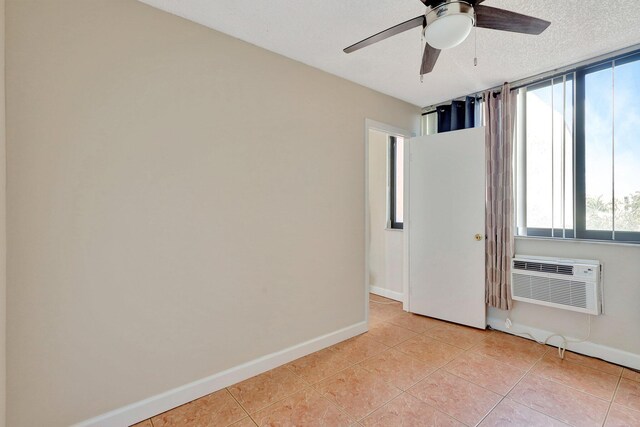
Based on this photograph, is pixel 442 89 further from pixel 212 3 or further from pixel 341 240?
pixel 212 3

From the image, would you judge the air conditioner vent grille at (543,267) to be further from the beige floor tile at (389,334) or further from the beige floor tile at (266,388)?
the beige floor tile at (266,388)

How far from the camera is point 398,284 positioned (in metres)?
4.10

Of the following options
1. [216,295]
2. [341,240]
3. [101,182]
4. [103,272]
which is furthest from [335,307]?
[101,182]

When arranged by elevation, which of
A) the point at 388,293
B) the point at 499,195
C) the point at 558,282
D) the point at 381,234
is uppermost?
the point at 499,195

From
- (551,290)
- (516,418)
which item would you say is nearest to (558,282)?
(551,290)

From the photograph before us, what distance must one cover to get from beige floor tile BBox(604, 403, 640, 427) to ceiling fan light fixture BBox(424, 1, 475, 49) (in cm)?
233

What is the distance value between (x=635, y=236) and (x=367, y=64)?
2558mm

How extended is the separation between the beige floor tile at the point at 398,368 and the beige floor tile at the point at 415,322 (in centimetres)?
64

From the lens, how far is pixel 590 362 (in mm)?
2438

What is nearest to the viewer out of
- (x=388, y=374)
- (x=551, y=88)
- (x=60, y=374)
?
(x=60, y=374)

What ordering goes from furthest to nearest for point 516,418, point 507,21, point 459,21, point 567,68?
point 567,68, point 516,418, point 507,21, point 459,21

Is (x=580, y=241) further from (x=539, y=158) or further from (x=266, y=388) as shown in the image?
(x=266, y=388)

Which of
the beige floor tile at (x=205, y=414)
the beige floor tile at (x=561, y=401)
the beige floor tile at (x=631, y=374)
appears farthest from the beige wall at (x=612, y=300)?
the beige floor tile at (x=205, y=414)

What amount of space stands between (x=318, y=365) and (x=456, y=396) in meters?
1.01
